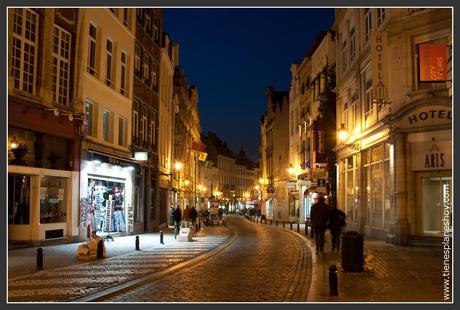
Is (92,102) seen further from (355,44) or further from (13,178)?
(355,44)

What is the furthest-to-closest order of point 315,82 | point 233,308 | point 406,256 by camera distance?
point 315,82, point 406,256, point 233,308

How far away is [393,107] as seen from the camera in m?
23.2

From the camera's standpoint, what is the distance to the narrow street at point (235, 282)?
11.1 meters

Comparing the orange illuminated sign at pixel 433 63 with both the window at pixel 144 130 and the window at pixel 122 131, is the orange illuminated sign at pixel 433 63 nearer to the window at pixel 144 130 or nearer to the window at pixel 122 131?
the window at pixel 122 131

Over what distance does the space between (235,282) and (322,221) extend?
22.7 feet

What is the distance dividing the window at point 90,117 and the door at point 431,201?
1489 cm

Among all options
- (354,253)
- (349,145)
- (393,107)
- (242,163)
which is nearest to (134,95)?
(349,145)

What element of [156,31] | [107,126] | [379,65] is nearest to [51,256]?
[107,126]

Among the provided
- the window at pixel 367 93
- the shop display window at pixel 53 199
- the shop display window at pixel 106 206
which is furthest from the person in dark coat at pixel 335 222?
the shop display window at pixel 53 199

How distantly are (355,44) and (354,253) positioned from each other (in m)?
19.0

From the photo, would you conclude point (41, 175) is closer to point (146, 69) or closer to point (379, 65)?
point (379, 65)

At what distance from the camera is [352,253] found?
14266 mm

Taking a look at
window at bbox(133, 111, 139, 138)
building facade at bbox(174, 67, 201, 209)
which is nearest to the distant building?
building facade at bbox(174, 67, 201, 209)

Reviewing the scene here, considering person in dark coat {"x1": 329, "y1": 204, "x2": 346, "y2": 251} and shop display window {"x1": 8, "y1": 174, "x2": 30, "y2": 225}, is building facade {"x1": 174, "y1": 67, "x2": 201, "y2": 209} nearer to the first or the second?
shop display window {"x1": 8, "y1": 174, "x2": 30, "y2": 225}
